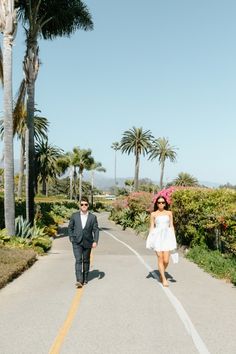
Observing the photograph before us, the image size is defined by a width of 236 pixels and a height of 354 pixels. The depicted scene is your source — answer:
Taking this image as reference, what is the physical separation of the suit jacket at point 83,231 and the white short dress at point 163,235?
1.31 metres

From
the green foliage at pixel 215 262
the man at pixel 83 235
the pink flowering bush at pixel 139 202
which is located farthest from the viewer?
the pink flowering bush at pixel 139 202

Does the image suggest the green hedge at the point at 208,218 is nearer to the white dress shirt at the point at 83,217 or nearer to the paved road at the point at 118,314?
the paved road at the point at 118,314

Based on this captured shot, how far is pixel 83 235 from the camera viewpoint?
33.3 ft

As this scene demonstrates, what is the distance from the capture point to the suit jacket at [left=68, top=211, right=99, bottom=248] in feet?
33.3

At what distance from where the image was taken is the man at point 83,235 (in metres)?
10.1

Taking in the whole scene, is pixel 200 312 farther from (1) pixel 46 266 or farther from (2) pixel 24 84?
(2) pixel 24 84

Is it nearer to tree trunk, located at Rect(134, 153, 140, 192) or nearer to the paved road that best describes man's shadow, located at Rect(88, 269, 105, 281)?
the paved road

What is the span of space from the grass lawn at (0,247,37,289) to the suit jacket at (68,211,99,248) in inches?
68.5

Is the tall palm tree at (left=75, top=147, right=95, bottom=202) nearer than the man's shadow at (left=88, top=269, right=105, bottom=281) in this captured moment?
No

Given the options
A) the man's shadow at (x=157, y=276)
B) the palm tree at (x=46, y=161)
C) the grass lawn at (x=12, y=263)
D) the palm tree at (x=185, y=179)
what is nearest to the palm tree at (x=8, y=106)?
the grass lawn at (x=12, y=263)

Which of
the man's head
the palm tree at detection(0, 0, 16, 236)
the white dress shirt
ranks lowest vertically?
the white dress shirt

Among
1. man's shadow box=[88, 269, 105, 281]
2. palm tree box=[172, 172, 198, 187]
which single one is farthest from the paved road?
palm tree box=[172, 172, 198, 187]

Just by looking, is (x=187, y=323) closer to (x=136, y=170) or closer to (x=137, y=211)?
(x=137, y=211)

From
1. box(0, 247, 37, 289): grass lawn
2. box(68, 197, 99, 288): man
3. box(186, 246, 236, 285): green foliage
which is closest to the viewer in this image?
box(68, 197, 99, 288): man
